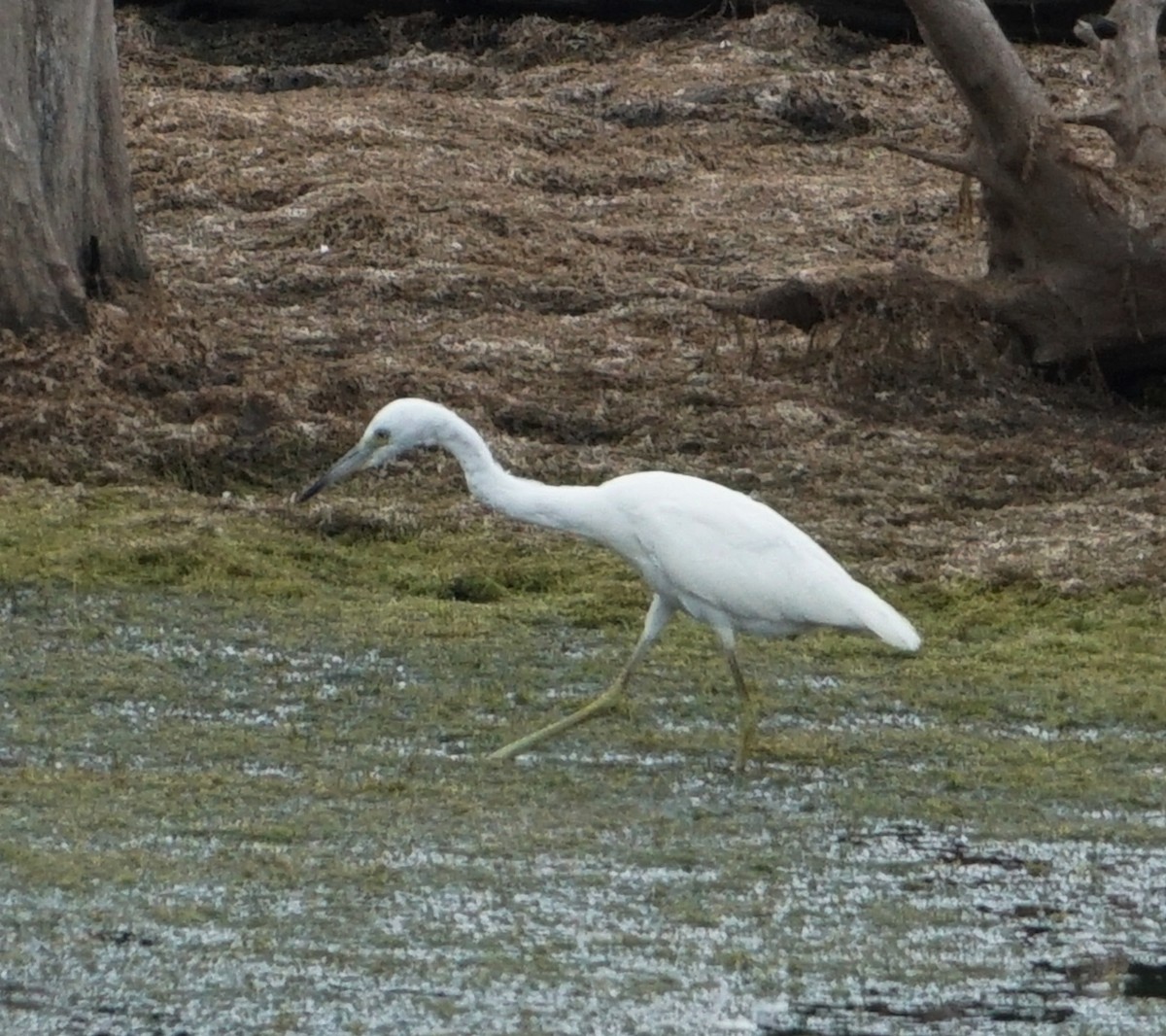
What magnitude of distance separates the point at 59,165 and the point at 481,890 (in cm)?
592

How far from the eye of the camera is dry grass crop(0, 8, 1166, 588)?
383 inches

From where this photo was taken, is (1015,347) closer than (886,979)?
No

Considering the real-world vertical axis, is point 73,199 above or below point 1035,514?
above

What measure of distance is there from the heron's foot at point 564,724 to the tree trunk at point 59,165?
4212 mm

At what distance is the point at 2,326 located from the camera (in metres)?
10.3

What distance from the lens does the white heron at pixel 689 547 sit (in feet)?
22.4

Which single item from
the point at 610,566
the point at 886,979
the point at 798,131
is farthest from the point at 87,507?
the point at 798,131

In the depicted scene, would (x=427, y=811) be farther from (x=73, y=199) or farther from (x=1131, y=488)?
(x=73, y=199)

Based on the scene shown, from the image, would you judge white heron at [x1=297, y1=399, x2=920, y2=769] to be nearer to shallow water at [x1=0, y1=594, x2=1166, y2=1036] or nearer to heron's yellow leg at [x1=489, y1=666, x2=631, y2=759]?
heron's yellow leg at [x1=489, y1=666, x2=631, y2=759]

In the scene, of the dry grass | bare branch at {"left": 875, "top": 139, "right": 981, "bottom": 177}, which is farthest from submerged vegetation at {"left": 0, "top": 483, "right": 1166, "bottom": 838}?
bare branch at {"left": 875, "top": 139, "right": 981, "bottom": 177}

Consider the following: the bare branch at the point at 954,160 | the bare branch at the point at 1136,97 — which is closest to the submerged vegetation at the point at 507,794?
the bare branch at the point at 954,160

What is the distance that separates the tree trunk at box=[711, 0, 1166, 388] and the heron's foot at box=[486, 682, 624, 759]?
3.80m

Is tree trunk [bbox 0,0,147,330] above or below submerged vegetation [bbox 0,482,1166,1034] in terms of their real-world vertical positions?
above

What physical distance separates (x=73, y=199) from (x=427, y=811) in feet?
17.7
